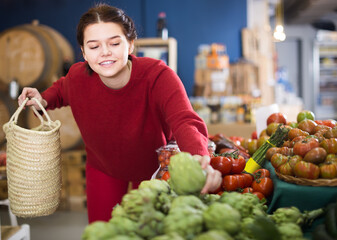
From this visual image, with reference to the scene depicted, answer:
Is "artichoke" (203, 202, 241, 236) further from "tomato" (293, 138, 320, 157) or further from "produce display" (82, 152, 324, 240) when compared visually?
"tomato" (293, 138, 320, 157)

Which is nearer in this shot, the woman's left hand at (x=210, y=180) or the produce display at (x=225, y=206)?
the produce display at (x=225, y=206)

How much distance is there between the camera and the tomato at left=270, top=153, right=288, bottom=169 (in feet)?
5.04

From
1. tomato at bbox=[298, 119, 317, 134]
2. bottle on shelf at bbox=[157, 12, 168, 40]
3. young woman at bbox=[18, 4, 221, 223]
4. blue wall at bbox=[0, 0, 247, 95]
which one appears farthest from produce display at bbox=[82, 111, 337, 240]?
blue wall at bbox=[0, 0, 247, 95]

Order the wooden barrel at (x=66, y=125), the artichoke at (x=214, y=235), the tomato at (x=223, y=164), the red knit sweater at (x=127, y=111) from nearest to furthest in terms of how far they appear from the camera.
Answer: the artichoke at (x=214, y=235) → the tomato at (x=223, y=164) → the red knit sweater at (x=127, y=111) → the wooden barrel at (x=66, y=125)

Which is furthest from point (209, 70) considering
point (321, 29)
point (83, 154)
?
point (321, 29)

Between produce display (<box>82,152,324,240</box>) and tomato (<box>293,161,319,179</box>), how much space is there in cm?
26

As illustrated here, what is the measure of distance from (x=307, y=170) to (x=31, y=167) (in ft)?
4.23

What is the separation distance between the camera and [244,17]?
211 inches

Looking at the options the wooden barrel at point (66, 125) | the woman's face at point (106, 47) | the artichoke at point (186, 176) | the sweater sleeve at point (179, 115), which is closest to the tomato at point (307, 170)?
the sweater sleeve at point (179, 115)

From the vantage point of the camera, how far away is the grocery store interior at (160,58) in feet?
Answer: 13.2

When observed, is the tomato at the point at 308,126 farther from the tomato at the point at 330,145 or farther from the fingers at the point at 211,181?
the fingers at the point at 211,181

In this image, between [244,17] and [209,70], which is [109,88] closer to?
[209,70]

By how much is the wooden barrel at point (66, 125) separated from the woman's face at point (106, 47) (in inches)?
95.7

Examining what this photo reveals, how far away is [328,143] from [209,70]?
3.55 meters
